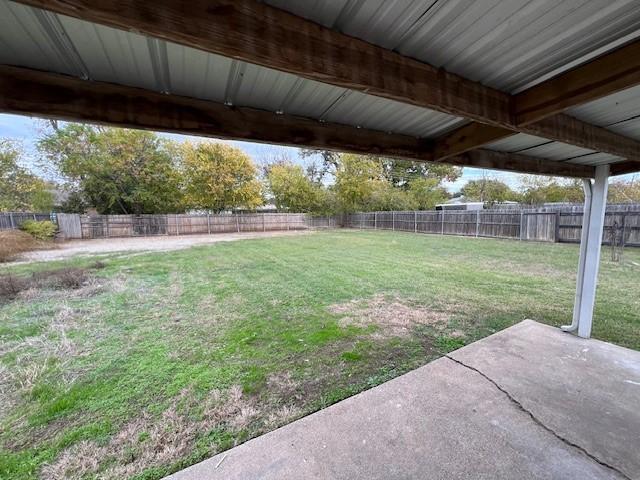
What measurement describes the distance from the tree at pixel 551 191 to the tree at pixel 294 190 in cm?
1427

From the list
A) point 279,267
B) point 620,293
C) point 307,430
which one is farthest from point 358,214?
point 307,430

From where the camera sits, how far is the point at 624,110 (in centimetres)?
184

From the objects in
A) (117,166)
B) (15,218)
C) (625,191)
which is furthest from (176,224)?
(625,191)

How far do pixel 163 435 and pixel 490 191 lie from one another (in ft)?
79.2

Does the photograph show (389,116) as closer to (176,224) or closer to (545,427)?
(545,427)

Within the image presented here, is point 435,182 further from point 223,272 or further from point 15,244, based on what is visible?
point 15,244

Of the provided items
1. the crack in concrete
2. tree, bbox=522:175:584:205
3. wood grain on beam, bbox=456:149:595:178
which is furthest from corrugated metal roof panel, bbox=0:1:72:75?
tree, bbox=522:175:584:205

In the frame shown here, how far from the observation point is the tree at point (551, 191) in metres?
16.7

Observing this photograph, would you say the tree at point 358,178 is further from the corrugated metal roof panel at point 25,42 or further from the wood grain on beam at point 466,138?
the corrugated metal roof panel at point 25,42

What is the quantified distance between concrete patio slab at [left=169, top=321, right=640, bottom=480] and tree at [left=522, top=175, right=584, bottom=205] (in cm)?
1936

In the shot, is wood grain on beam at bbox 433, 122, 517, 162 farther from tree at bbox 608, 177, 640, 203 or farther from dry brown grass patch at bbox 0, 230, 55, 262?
tree at bbox 608, 177, 640, 203

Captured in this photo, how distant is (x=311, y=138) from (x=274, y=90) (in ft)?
1.50

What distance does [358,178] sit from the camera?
19.9 m

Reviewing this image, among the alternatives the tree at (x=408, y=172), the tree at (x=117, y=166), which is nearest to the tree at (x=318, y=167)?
the tree at (x=408, y=172)
